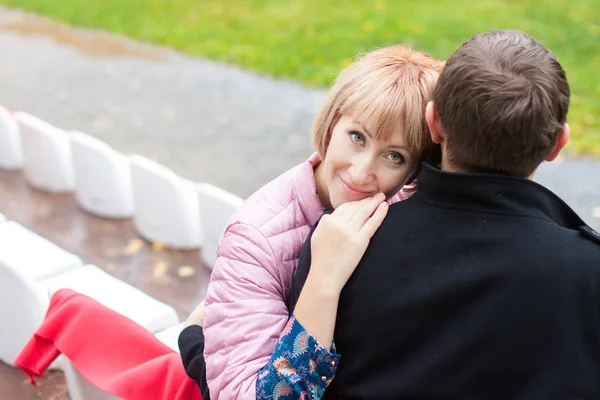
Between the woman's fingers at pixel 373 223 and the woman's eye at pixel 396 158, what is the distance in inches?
9.4

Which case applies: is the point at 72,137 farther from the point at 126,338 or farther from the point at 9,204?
the point at 126,338

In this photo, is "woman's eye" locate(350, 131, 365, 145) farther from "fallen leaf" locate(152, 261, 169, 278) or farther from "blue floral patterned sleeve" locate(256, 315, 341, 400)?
"fallen leaf" locate(152, 261, 169, 278)

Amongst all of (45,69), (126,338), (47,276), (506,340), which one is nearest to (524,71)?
(506,340)

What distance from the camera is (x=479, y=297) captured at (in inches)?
65.0

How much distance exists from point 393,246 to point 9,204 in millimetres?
4469

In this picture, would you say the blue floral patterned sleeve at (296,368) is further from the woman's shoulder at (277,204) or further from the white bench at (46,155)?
the white bench at (46,155)

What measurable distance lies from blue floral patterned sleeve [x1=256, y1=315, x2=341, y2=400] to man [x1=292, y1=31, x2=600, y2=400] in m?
0.11

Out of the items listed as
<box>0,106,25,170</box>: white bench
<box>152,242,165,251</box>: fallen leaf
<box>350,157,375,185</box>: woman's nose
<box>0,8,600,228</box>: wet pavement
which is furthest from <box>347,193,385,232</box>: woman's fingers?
<box>0,106,25,170</box>: white bench

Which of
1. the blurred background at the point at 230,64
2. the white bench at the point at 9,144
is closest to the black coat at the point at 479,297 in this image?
the blurred background at the point at 230,64

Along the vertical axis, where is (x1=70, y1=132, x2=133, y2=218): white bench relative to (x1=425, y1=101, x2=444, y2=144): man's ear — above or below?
below

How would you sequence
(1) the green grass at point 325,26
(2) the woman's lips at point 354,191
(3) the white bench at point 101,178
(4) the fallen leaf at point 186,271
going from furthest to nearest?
1. (1) the green grass at point 325,26
2. (3) the white bench at point 101,178
3. (4) the fallen leaf at point 186,271
4. (2) the woman's lips at point 354,191

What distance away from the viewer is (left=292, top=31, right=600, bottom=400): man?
1602 millimetres

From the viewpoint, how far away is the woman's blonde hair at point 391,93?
6.44ft

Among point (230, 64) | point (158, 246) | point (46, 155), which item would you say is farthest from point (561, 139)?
point (230, 64)
